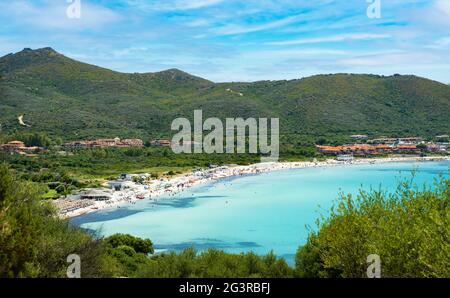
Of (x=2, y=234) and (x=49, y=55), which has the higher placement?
(x=49, y=55)

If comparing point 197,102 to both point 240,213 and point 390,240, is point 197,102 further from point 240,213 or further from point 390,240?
point 390,240

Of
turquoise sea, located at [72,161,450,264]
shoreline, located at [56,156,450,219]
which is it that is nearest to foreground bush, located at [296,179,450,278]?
turquoise sea, located at [72,161,450,264]

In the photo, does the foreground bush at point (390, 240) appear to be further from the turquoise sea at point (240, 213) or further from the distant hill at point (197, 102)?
the distant hill at point (197, 102)

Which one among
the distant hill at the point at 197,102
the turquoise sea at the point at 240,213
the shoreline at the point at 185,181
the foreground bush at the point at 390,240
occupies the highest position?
the distant hill at the point at 197,102

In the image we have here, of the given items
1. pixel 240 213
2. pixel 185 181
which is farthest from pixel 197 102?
pixel 240 213

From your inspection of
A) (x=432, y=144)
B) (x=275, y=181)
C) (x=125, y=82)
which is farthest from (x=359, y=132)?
(x=125, y=82)

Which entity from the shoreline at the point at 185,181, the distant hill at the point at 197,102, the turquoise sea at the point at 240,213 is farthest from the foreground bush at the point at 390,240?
the distant hill at the point at 197,102
